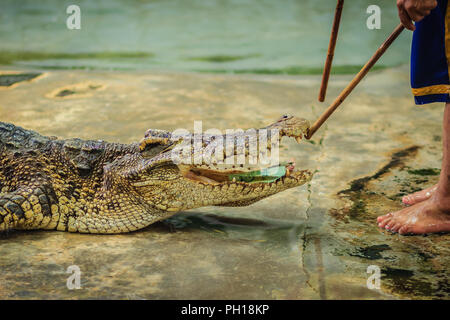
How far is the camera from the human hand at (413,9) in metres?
2.70

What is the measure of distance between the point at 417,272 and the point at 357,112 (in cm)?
301

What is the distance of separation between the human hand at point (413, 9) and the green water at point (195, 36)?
14.7 feet

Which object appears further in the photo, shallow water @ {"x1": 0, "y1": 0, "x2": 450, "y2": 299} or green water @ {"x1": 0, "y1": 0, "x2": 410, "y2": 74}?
green water @ {"x1": 0, "y1": 0, "x2": 410, "y2": 74}

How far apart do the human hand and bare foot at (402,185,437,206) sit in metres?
1.15

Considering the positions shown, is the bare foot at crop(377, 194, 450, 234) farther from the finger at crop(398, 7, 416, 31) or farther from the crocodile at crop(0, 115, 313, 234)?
the finger at crop(398, 7, 416, 31)

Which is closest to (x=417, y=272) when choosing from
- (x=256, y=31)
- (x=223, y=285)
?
(x=223, y=285)

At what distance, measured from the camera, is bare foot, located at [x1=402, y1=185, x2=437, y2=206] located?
341cm

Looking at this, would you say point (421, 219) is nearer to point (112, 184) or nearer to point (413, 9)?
point (413, 9)

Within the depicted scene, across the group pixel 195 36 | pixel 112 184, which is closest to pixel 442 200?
pixel 112 184

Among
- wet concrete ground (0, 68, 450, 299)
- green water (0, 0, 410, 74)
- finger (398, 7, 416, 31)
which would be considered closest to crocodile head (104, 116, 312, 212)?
wet concrete ground (0, 68, 450, 299)

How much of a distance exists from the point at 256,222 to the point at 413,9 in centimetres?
144

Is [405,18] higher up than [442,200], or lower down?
higher up

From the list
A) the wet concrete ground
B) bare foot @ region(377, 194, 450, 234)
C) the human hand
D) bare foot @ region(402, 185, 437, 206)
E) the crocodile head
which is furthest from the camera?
bare foot @ region(402, 185, 437, 206)

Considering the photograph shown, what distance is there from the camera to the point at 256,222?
318 cm
